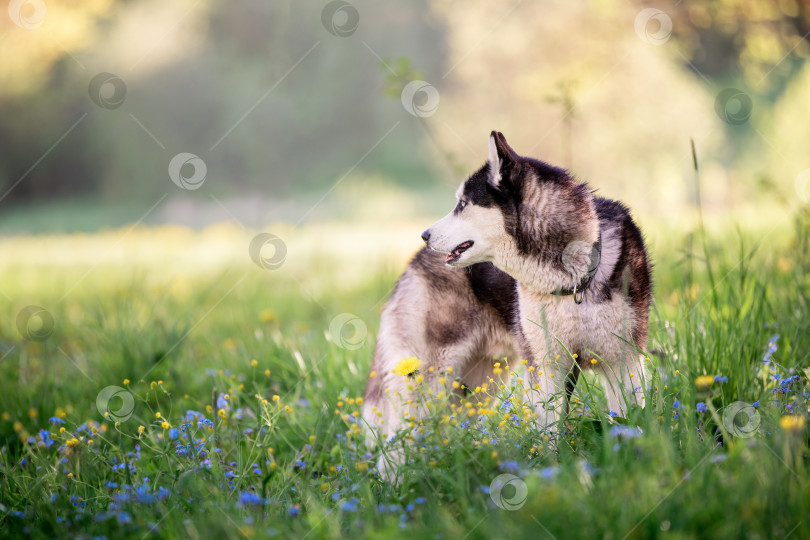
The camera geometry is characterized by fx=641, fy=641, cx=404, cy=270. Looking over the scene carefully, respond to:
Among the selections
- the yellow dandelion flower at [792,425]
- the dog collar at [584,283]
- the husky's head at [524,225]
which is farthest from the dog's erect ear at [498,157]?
the yellow dandelion flower at [792,425]

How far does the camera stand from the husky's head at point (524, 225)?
2762 millimetres

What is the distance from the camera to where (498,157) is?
9.19 ft

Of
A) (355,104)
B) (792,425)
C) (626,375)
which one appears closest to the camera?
(792,425)

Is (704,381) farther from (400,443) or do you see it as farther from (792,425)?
(400,443)

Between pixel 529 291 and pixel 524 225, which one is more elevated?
pixel 524 225

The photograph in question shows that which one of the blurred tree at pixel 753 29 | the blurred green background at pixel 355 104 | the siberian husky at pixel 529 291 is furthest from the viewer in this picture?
the blurred green background at pixel 355 104

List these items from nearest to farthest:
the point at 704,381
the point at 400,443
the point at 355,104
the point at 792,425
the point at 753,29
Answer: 1. the point at 792,425
2. the point at 704,381
3. the point at 400,443
4. the point at 753,29
5. the point at 355,104

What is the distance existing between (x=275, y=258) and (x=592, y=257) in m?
4.60

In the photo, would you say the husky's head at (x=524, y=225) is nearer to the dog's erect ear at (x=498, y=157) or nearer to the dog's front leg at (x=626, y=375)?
the dog's erect ear at (x=498, y=157)

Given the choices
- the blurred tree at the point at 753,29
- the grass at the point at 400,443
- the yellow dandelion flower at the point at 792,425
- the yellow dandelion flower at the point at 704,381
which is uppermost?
the blurred tree at the point at 753,29

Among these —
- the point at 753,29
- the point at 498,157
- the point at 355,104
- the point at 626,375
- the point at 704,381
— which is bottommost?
the point at 626,375

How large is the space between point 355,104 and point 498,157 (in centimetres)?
1854

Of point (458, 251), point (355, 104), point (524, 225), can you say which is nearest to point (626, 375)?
point (524, 225)

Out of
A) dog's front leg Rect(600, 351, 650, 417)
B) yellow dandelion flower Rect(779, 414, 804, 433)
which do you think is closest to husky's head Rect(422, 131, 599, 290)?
dog's front leg Rect(600, 351, 650, 417)
